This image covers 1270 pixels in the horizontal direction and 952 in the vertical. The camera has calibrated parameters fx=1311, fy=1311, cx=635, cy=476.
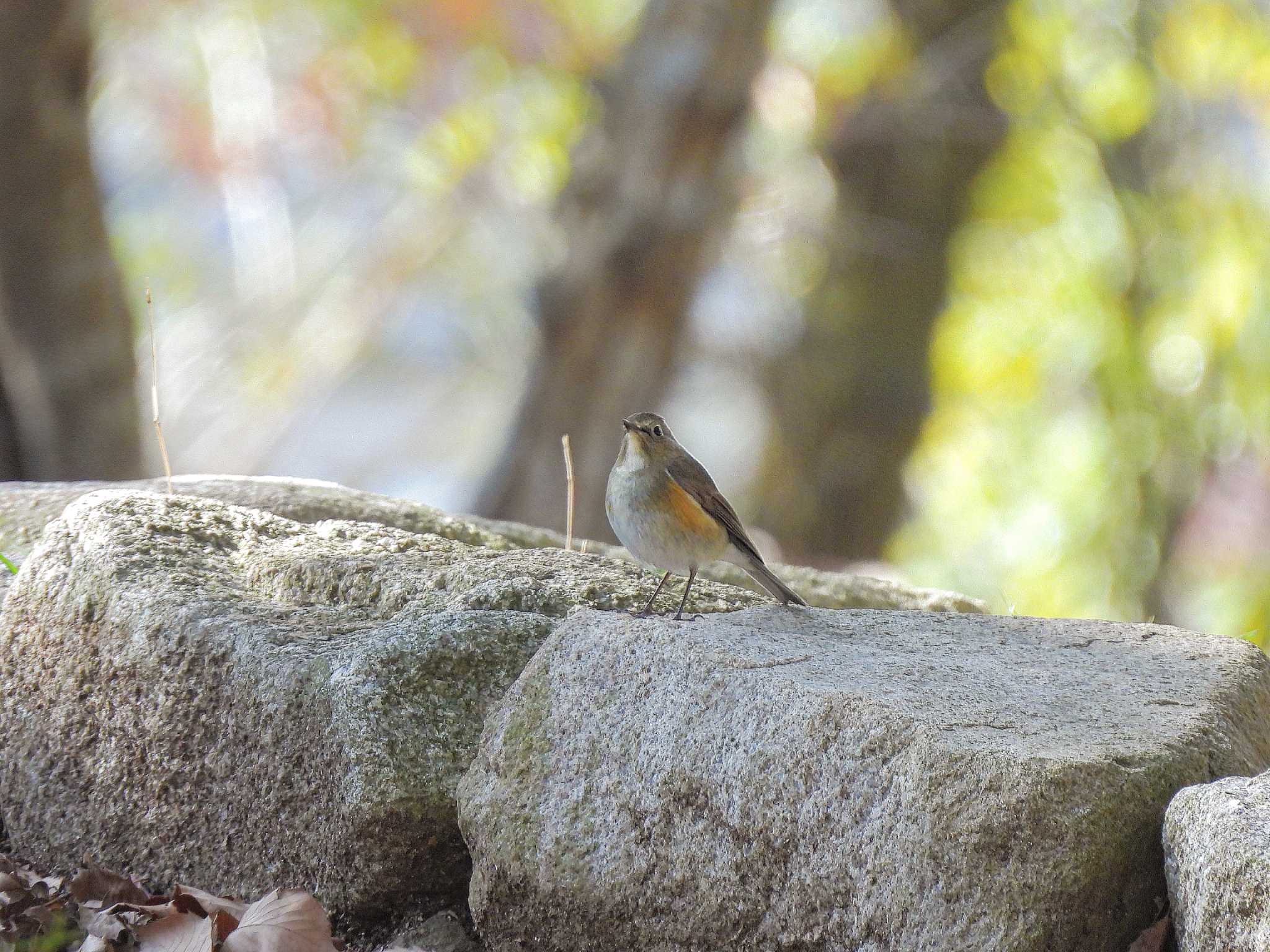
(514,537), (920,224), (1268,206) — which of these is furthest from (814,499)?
(514,537)

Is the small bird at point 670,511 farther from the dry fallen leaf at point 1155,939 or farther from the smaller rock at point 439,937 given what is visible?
the dry fallen leaf at point 1155,939

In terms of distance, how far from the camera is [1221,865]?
A: 178 cm

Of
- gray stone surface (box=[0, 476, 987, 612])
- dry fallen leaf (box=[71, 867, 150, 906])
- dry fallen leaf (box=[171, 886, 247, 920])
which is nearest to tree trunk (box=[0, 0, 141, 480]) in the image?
gray stone surface (box=[0, 476, 987, 612])

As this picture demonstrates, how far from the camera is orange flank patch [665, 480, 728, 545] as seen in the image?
3.53 m

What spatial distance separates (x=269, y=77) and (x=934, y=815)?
10.6 meters

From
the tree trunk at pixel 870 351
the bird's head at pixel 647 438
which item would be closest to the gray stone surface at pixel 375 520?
the bird's head at pixel 647 438

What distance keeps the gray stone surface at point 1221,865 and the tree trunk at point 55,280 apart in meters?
6.69

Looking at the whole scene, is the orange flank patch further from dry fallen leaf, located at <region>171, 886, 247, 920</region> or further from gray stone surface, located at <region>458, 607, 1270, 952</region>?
dry fallen leaf, located at <region>171, 886, 247, 920</region>

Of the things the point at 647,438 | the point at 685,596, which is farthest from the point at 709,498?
the point at 685,596

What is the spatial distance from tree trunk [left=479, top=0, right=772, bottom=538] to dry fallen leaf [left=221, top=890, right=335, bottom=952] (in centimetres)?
598

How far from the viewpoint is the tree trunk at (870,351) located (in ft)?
32.4

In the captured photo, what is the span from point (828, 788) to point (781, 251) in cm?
821

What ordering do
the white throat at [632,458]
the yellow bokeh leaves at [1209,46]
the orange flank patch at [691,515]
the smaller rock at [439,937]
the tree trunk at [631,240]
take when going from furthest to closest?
the yellow bokeh leaves at [1209,46], the tree trunk at [631,240], the white throat at [632,458], the orange flank patch at [691,515], the smaller rock at [439,937]

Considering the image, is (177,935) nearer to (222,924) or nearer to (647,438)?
(222,924)
